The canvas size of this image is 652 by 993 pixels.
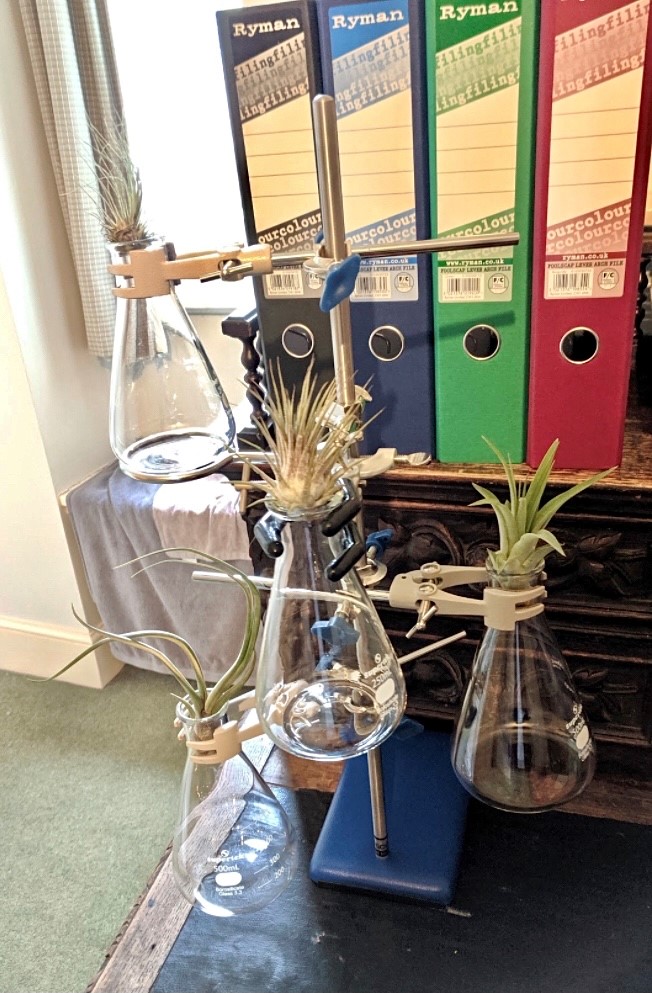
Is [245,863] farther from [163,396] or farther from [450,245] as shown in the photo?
[450,245]

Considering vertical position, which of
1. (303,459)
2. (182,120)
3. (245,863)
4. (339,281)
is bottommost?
(245,863)

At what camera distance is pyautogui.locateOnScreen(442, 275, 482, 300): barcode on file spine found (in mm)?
756

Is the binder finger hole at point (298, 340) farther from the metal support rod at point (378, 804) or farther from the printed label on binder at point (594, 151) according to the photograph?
the metal support rod at point (378, 804)

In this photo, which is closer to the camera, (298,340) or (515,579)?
(515,579)

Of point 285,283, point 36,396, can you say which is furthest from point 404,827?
point 36,396

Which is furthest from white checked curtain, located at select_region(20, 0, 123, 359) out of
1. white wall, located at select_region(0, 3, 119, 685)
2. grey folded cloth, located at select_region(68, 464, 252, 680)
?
grey folded cloth, located at select_region(68, 464, 252, 680)

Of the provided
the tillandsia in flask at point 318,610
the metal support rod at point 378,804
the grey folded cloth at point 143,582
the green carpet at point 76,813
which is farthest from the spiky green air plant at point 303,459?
the grey folded cloth at point 143,582

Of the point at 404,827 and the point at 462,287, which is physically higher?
the point at 462,287

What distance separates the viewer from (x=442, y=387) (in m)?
0.82

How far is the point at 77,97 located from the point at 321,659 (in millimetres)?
1105

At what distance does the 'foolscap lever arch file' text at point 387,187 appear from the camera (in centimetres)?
68

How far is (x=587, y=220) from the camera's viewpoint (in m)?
0.69

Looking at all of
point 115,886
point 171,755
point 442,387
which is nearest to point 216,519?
point 171,755

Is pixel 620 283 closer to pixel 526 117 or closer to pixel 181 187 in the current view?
pixel 526 117
